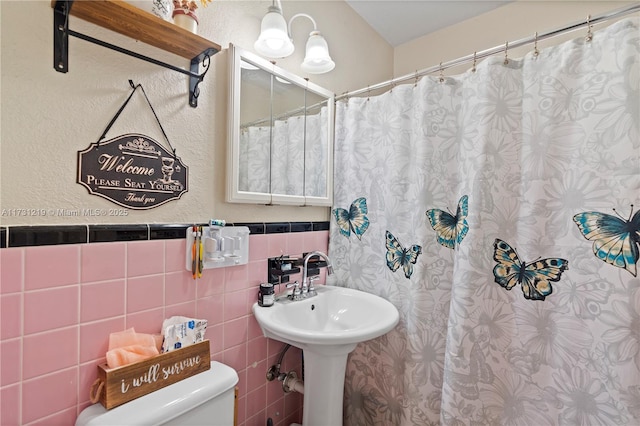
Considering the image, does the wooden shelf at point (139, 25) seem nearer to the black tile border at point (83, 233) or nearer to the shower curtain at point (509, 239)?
the black tile border at point (83, 233)

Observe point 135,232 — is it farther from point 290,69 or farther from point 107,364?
point 290,69

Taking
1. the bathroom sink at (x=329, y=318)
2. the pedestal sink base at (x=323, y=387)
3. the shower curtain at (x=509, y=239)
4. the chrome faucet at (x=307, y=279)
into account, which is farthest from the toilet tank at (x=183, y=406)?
the shower curtain at (x=509, y=239)

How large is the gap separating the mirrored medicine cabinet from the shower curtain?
23 centimetres

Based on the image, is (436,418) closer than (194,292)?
No

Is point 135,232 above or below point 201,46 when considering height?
below

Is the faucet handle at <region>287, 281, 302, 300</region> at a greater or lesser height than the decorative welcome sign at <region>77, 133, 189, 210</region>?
lesser

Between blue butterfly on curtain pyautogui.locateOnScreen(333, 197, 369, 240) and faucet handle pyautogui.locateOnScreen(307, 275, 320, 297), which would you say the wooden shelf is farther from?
faucet handle pyautogui.locateOnScreen(307, 275, 320, 297)

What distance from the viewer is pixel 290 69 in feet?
4.74

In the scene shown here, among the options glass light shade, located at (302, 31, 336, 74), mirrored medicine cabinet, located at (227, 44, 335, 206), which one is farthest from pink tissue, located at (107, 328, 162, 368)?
glass light shade, located at (302, 31, 336, 74)

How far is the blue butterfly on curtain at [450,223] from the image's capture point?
1194 millimetres

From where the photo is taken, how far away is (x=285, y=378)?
141cm

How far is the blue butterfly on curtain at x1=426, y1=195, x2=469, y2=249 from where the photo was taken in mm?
1194

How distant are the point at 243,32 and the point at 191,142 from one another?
544 mm

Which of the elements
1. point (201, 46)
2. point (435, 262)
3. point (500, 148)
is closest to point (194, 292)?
point (201, 46)
